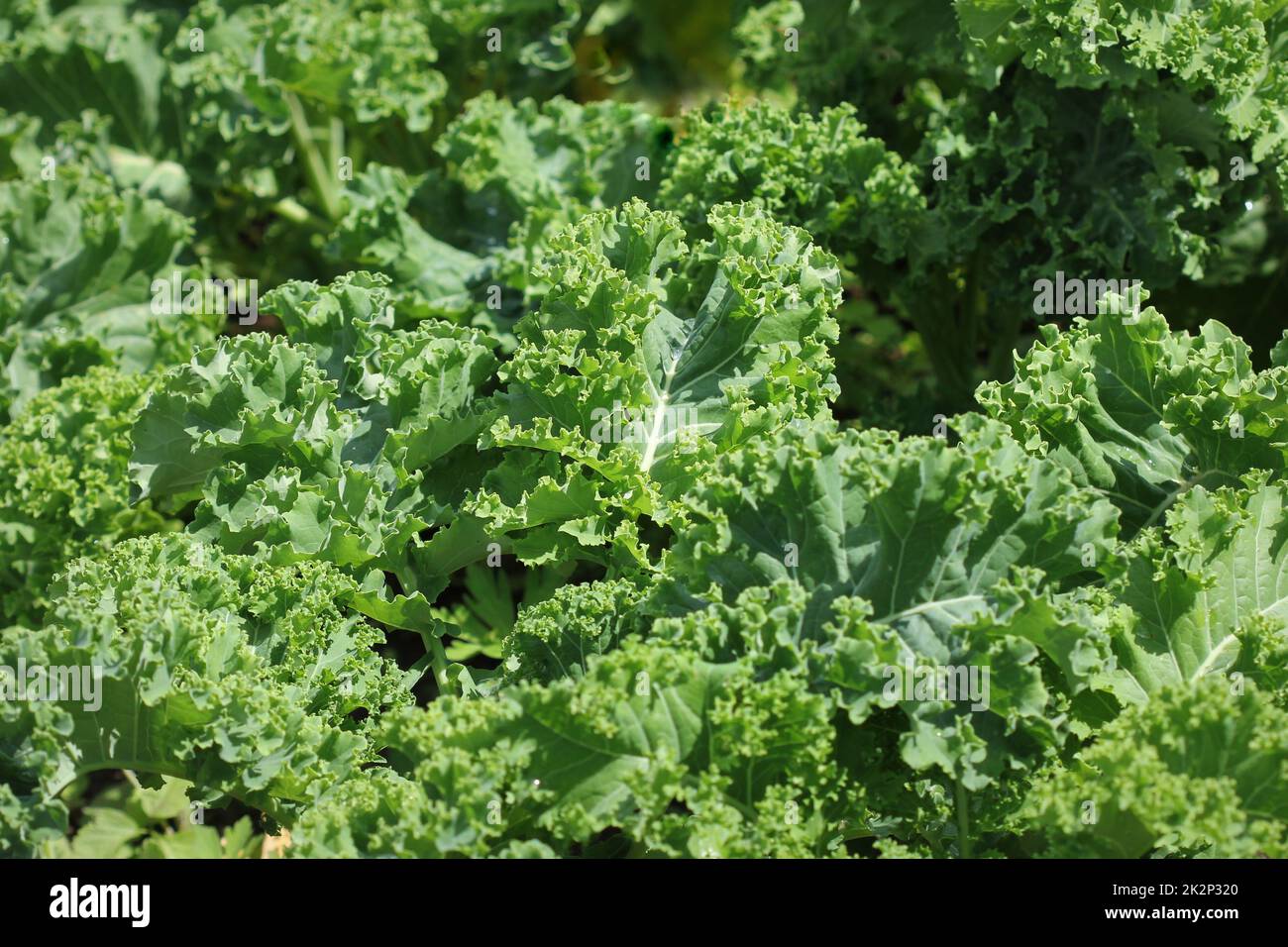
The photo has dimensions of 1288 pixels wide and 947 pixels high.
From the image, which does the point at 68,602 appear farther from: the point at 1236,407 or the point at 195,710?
the point at 1236,407

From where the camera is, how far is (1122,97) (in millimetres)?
5156

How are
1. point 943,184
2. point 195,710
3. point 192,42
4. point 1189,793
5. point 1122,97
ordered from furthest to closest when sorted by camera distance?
1. point 192,42
2. point 943,184
3. point 1122,97
4. point 195,710
5. point 1189,793

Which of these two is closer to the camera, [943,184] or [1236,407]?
[1236,407]

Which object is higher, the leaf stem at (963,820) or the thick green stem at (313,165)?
the thick green stem at (313,165)

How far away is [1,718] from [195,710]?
0.52 meters

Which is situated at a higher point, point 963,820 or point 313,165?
point 313,165

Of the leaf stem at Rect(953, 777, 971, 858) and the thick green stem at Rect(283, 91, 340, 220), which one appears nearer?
the leaf stem at Rect(953, 777, 971, 858)

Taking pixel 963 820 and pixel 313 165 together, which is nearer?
pixel 963 820

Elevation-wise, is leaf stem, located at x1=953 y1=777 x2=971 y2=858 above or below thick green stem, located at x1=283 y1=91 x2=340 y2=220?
below

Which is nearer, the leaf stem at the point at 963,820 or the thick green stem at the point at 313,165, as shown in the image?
the leaf stem at the point at 963,820
